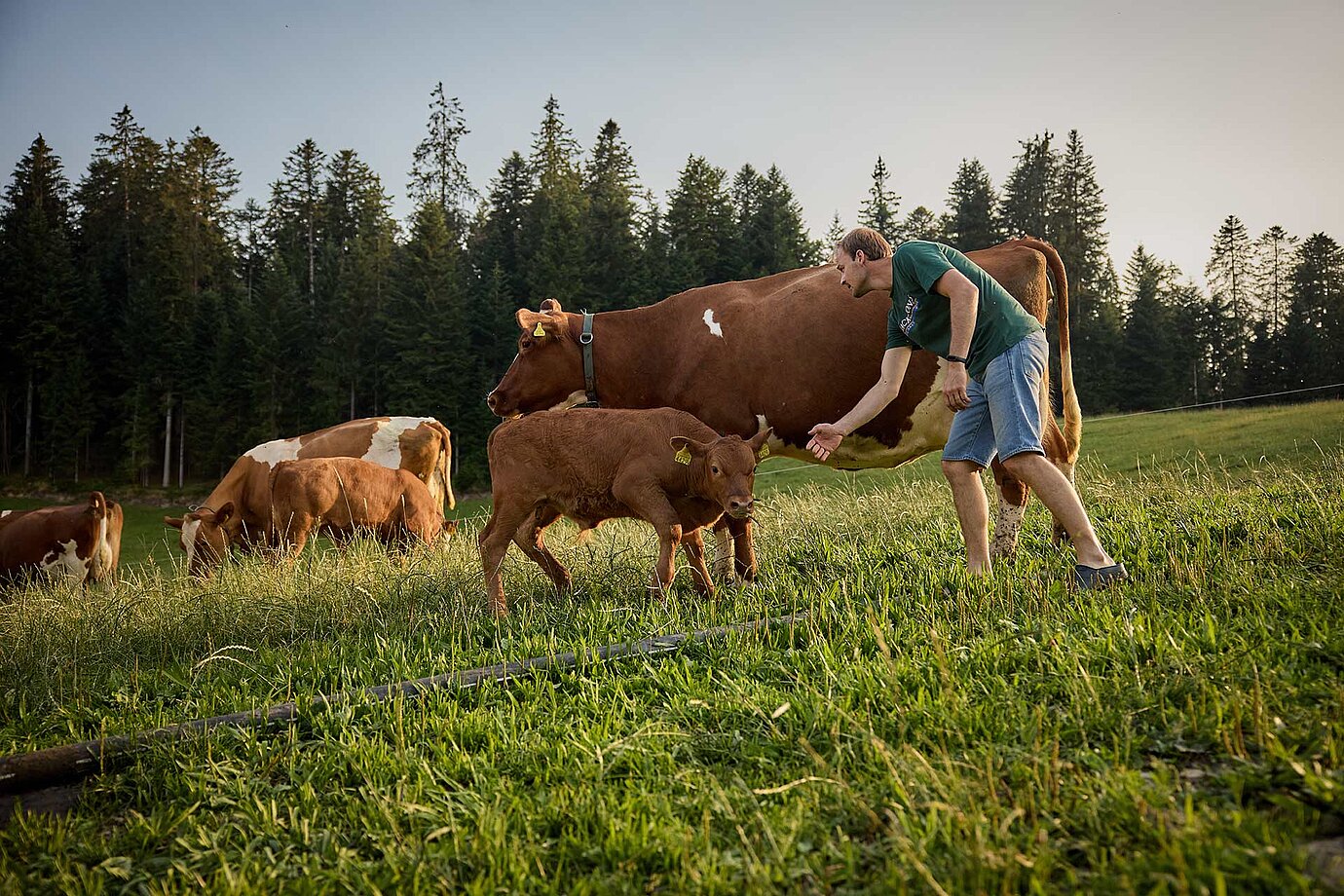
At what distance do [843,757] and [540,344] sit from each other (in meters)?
6.01

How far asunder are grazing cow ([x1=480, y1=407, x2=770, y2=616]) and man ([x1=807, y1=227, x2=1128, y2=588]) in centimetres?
80

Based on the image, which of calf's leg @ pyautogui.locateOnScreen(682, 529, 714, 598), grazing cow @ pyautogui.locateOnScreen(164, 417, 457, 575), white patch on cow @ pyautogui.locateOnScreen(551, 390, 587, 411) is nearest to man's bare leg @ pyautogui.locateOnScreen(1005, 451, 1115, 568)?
calf's leg @ pyautogui.locateOnScreen(682, 529, 714, 598)

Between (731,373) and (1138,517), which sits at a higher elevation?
(731,373)

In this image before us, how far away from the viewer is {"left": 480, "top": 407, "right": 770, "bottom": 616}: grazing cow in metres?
6.46

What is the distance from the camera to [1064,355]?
26.6ft

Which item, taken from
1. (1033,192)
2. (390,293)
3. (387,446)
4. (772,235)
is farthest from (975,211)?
(387,446)

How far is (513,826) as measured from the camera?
3209 millimetres

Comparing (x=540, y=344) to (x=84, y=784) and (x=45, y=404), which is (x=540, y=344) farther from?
(x=45, y=404)

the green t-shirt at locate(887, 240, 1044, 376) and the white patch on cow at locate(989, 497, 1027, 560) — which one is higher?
the green t-shirt at locate(887, 240, 1044, 376)

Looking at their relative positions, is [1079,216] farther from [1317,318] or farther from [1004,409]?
[1004,409]

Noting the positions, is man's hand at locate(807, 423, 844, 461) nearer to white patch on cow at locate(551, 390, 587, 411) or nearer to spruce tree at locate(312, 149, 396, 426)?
white patch on cow at locate(551, 390, 587, 411)

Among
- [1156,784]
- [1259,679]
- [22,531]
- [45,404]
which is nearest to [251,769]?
[1156,784]

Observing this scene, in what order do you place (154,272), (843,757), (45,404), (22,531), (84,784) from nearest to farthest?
(843,757), (84,784), (22,531), (45,404), (154,272)

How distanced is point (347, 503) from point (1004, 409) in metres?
10.2
